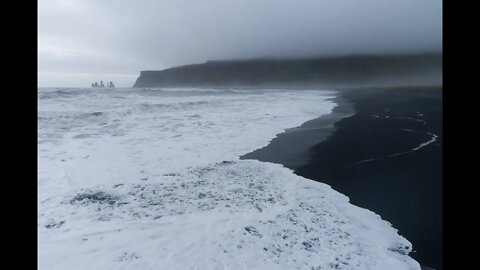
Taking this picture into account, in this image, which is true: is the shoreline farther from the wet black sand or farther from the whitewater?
the whitewater

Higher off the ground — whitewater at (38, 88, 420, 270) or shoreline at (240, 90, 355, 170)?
shoreline at (240, 90, 355, 170)

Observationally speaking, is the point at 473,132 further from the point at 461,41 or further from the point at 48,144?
the point at 48,144

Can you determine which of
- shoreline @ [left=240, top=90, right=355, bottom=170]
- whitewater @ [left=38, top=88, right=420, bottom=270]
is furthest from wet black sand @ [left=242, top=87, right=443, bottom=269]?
whitewater @ [left=38, top=88, right=420, bottom=270]

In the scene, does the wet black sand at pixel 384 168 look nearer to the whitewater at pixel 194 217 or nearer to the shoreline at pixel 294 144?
the shoreline at pixel 294 144

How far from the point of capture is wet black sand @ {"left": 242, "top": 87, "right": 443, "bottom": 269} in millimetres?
5441

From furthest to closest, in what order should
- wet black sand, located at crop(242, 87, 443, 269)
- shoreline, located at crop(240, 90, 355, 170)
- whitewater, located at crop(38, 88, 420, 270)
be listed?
shoreline, located at crop(240, 90, 355, 170) < wet black sand, located at crop(242, 87, 443, 269) < whitewater, located at crop(38, 88, 420, 270)

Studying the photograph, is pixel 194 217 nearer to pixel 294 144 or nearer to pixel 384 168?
pixel 384 168

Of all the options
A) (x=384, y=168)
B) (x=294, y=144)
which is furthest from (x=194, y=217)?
(x=294, y=144)

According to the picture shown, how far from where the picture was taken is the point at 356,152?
1059 centimetres

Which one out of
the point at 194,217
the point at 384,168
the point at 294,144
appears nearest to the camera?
the point at 194,217

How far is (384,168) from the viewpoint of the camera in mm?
8719

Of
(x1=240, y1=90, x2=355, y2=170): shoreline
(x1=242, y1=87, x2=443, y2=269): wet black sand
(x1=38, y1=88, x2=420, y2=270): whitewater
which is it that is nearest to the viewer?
(x1=38, y1=88, x2=420, y2=270): whitewater
